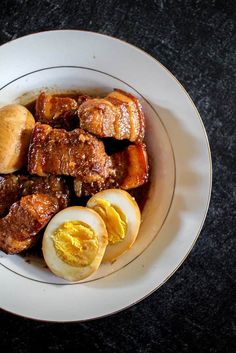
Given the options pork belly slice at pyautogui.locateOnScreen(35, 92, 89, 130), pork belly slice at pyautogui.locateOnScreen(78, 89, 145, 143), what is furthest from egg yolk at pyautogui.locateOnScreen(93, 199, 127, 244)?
pork belly slice at pyautogui.locateOnScreen(35, 92, 89, 130)

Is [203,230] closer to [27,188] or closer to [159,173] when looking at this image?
[159,173]

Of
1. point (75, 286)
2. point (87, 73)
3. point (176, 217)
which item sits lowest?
point (75, 286)

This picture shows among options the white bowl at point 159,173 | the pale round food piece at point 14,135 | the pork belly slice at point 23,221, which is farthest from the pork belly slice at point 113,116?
the pork belly slice at point 23,221

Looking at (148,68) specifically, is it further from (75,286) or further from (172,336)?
(172,336)

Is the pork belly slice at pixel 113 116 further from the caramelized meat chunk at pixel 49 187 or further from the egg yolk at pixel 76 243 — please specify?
the egg yolk at pixel 76 243

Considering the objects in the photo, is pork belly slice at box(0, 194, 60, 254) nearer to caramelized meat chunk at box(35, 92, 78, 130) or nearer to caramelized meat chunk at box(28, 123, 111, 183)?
caramelized meat chunk at box(28, 123, 111, 183)

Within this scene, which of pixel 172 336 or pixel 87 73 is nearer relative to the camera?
pixel 87 73

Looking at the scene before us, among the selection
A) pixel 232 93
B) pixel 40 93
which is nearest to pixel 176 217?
pixel 232 93

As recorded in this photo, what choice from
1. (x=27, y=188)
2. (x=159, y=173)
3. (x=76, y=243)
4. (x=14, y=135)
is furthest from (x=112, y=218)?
(x=14, y=135)
